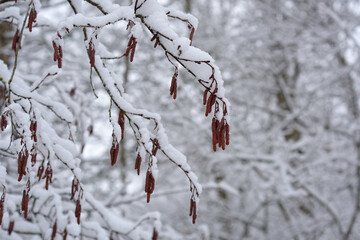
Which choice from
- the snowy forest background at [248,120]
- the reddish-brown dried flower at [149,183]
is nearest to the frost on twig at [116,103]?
the reddish-brown dried flower at [149,183]

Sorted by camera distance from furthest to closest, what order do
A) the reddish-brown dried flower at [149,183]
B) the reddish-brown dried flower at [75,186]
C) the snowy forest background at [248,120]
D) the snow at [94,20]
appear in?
1. the snowy forest background at [248,120]
2. the reddish-brown dried flower at [75,186]
3. the reddish-brown dried flower at [149,183]
4. the snow at [94,20]

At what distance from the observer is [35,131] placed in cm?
134

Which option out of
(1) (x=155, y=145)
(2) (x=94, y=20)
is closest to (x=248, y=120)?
(1) (x=155, y=145)

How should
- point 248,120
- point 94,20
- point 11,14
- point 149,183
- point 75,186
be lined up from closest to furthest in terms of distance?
point 94,20 < point 149,183 < point 75,186 < point 11,14 < point 248,120

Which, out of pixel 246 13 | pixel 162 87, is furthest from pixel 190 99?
pixel 246 13

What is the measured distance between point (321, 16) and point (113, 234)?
5.67 metres

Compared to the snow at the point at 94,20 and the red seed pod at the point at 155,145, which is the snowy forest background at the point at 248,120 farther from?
the snow at the point at 94,20

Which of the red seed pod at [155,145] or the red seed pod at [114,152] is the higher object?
the red seed pod at [155,145]

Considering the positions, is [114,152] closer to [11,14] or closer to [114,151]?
[114,151]

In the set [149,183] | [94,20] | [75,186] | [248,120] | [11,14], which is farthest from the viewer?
[248,120]

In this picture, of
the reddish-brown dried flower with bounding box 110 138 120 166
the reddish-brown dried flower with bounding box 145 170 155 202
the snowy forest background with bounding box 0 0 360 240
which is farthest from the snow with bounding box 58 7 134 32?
the snowy forest background with bounding box 0 0 360 240

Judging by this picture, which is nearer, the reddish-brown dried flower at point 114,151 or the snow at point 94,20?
the snow at point 94,20

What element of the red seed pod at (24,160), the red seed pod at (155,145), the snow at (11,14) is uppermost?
the snow at (11,14)

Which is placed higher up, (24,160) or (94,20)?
(94,20)
